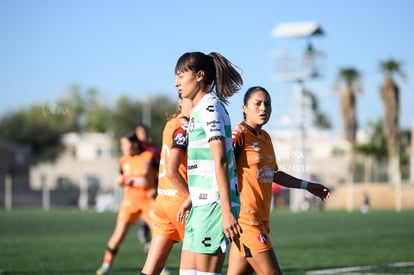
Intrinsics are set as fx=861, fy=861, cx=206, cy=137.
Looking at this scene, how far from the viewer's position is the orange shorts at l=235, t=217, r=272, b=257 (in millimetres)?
7250

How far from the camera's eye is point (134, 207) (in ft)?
44.1

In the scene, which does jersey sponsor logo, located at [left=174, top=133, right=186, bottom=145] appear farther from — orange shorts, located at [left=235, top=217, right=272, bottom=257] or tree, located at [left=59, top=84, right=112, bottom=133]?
tree, located at [left=59, top=84, right=112, bottom=133]

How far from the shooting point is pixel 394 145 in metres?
68.9

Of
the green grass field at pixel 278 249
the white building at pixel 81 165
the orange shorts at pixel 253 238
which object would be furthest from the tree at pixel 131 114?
the orange shorts at pixel 253 238

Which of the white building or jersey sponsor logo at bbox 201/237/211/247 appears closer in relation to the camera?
jersey sponsor logo at bbox 201/237/211/247

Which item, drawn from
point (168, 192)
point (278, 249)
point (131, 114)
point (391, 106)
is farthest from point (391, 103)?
point (168, 192)

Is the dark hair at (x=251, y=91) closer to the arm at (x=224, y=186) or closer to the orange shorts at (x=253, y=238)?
the orange shorts at (x=253, y=238)

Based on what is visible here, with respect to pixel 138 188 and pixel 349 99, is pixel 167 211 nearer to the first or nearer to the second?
pixel 138 188

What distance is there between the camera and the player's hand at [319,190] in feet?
26.0

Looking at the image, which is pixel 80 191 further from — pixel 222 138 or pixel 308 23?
pixel 222 138

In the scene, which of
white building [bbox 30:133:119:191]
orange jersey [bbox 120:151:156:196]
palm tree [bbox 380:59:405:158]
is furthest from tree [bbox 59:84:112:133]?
orange jersey [bbox 120:151:156:196]

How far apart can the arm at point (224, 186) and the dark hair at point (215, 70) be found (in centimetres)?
57

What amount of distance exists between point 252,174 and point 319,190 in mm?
775

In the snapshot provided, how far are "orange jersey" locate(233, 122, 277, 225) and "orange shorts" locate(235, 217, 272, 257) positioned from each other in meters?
0.04
